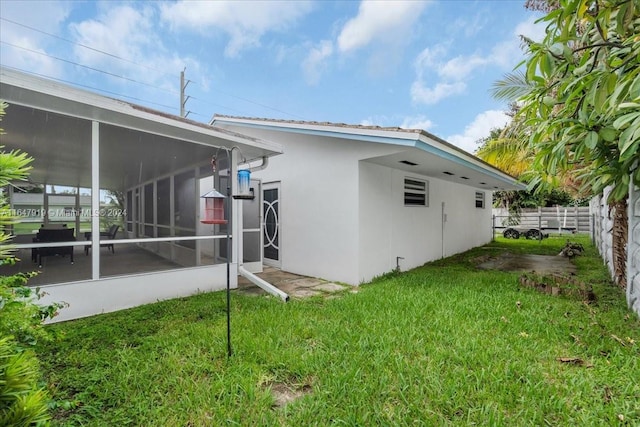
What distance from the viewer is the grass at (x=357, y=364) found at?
2.42 meters

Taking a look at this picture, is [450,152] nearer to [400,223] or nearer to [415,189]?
[400,223]

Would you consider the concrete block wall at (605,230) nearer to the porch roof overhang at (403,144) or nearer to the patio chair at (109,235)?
the porch roof overhang at (403,144)

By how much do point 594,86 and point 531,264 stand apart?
27.7 ft

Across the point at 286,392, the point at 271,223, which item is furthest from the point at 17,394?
the point at 271,223

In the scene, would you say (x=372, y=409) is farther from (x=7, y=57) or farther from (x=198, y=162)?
(x=7, y=57)

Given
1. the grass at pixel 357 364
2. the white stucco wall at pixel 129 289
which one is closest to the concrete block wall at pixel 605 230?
the grass at pixel 357 364

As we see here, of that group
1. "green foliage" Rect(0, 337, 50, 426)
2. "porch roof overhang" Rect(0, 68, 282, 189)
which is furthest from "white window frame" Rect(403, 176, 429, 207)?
"green foliage" Rect(0, 337, 50, 426)

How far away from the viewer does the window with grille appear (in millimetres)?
8508

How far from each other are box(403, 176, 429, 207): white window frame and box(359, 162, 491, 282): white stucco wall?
0.36 feet

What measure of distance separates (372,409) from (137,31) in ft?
77.0

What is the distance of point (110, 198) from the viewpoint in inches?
217


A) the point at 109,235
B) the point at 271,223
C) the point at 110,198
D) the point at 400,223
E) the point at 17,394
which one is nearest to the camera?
the point at 17,394

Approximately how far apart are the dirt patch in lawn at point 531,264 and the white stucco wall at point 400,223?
5.03 ft

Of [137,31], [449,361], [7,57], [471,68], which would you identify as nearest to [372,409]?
[449,361]
